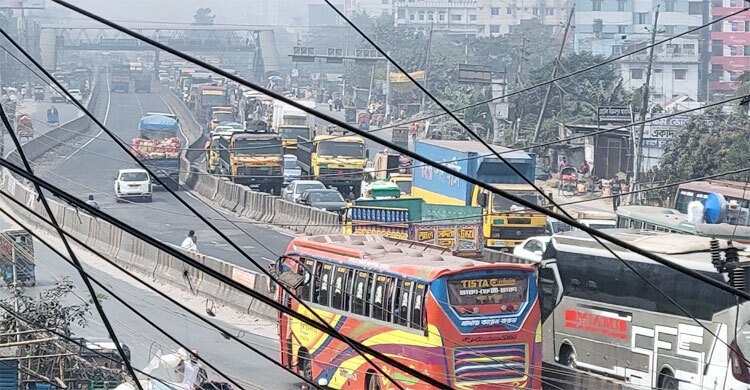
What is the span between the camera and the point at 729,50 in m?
72.1

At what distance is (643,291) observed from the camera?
1448 centimetres

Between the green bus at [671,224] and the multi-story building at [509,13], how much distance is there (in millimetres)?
97970

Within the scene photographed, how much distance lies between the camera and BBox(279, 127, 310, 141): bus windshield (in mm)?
47469

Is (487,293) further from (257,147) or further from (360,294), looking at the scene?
(257,147)

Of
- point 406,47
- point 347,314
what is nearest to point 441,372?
point 347,314

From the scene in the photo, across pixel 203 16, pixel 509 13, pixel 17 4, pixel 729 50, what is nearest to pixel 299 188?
pixel 729 50

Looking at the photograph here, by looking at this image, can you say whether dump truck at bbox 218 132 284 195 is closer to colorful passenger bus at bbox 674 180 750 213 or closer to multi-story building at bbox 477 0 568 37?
colorful passenger bus at bbox 674 180 750 213

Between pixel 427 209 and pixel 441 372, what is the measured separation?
14921 mm

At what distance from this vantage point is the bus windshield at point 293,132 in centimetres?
4747

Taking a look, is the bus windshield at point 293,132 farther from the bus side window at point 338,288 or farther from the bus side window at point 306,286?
the bus side window at point 338,288

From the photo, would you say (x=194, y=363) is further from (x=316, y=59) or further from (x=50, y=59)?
(x=50, y=59)

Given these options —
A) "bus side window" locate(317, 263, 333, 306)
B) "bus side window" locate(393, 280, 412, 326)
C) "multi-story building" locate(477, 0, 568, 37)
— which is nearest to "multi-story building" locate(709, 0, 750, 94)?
"multi-story building" locate(477, 0, 568, 37)

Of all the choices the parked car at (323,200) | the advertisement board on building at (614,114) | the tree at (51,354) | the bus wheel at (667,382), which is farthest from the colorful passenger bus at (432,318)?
the advertisement board on building at (614,114)

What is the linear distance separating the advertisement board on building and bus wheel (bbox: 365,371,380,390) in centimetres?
2912
